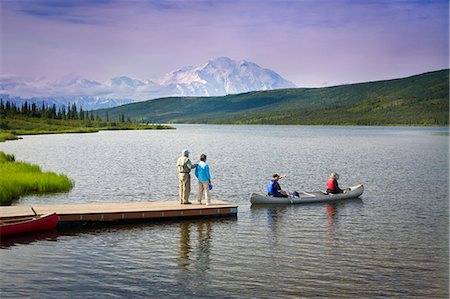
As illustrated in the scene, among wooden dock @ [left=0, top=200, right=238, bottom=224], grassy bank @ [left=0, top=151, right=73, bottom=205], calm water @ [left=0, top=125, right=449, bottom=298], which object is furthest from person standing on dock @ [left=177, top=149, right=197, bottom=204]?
grassy bank @ [left=0, top=151, right=73, bottom=205]

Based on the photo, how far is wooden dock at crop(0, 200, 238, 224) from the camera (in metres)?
28.1

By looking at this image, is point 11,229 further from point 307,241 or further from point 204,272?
point 307,241

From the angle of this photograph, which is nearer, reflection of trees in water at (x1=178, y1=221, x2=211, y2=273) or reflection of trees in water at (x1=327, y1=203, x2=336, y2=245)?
reflection of trees in water at (x1=178, y1=221, x2=211, y2=273)

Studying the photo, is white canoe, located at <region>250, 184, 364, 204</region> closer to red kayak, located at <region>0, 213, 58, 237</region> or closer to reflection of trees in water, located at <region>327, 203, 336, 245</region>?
reflection of trees in water, located at <region>327, 203, 336, 245</region>

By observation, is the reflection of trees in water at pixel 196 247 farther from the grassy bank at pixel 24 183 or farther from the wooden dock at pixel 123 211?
the grassy bank at pixel 24 183

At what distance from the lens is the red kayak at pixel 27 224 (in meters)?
25.3

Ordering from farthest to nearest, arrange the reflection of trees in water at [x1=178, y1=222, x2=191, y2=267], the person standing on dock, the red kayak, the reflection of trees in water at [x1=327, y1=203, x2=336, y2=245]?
the person standing on dock < the reflection of trees in water at [x1=327, y1=203, x2=336, y2=245] < the red kayak < the reflection of trees in water at [x1=178, y1=222, x2=191, y2=267]

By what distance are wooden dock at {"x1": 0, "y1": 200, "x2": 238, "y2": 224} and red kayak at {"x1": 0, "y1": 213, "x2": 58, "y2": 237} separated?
0.79 meters

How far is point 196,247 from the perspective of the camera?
24.6 m

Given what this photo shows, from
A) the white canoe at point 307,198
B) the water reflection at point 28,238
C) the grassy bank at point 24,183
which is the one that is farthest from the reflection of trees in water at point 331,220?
the grassy bank at point 24,183

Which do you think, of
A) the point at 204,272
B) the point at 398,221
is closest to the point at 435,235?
the point at 398,221

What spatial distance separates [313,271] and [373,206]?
710 inches

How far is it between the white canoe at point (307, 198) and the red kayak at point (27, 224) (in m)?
13.9

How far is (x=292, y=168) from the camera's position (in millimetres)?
65125
